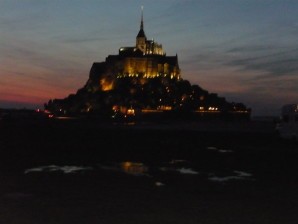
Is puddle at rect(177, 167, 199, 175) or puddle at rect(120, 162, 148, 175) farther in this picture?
puddle at rect(177, 167, 199, 175)

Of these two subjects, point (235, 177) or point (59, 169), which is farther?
point (59, 169)

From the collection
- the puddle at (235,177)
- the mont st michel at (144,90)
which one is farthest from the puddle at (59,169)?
the mont st michel at (144,90)

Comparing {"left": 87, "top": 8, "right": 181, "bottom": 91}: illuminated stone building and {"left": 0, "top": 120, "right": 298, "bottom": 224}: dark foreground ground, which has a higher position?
{"left": 87, "top": 8, "right": 181, "bottom": 91}: illuminated stone building

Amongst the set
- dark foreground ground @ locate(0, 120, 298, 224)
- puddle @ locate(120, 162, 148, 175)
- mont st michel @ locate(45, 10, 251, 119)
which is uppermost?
mont st michel @ locate(45, 10, 251, 119)

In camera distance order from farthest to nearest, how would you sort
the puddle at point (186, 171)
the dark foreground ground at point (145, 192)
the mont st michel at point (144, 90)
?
the mont st michel at point (144, 90)
the puddle at point (186, 171)
the dark foreground ground at point (145, 192)

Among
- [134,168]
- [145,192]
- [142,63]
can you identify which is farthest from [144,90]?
[145,192]

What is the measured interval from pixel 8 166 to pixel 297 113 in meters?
29.7

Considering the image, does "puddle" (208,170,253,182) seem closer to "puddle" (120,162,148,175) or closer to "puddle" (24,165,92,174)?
"puddle" (120,162,148,175)

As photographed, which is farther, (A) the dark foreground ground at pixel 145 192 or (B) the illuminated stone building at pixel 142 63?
(B) the illuminated stone building at pixel 142 63

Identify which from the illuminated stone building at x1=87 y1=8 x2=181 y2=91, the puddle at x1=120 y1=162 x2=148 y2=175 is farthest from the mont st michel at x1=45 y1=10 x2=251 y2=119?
the puddle at x1=120 y1=162 x2=148 y2=175

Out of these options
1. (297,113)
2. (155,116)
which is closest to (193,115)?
(155,116)

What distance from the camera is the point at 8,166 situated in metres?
21.5

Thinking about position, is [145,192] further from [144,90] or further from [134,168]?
[144,90]

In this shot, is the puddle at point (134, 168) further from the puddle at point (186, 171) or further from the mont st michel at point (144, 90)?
the mont st michel at point (144, 90)
